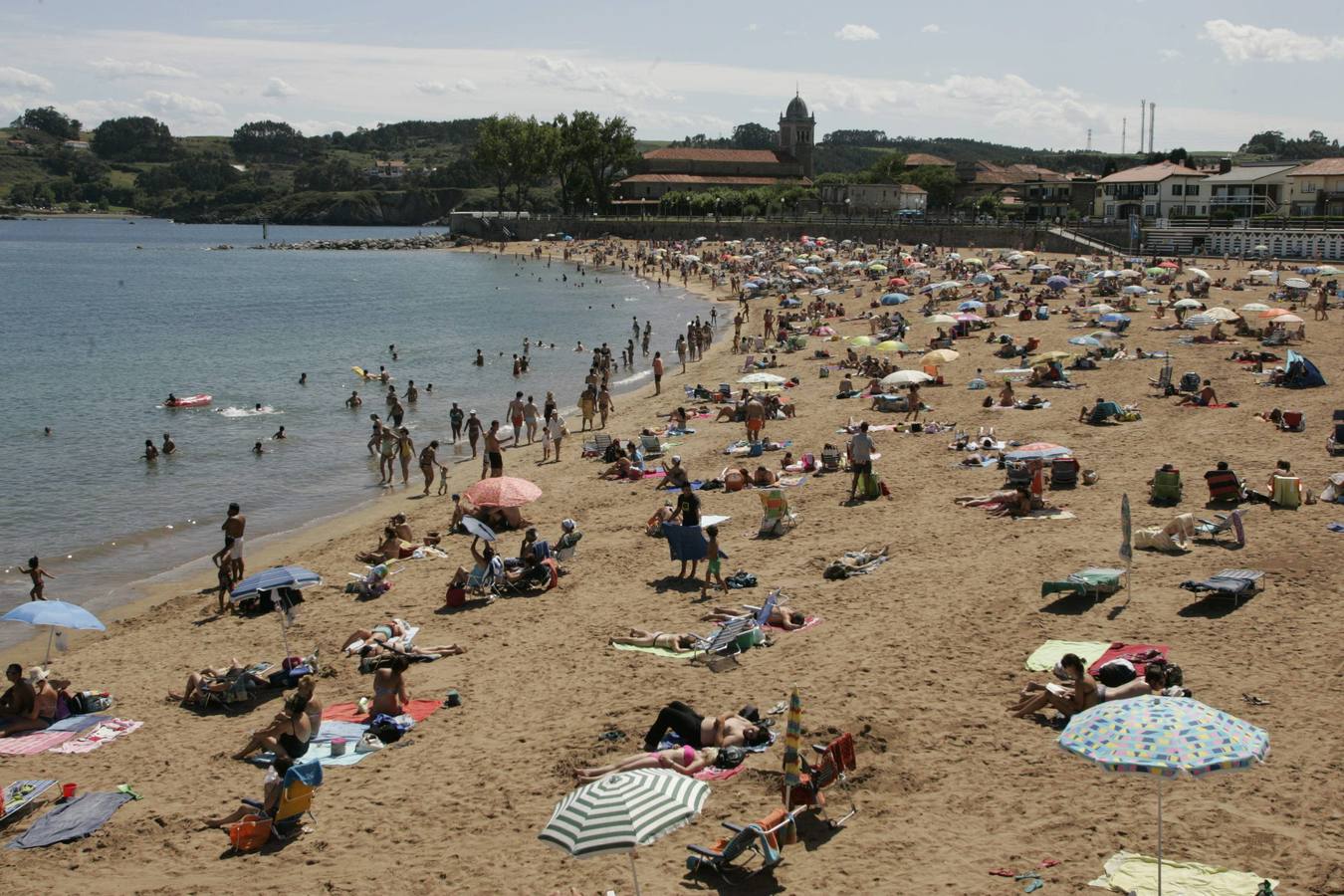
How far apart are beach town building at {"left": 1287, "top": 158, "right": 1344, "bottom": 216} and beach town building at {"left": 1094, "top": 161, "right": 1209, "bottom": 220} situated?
205 inches

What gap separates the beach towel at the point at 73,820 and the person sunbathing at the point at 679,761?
3717 millimetres

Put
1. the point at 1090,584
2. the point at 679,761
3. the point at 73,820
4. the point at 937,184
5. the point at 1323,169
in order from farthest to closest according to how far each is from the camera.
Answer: the point at 937,184 < the point at 1323,169 < the point at 1090,584 < the point at 73,820 < the point at 679,761

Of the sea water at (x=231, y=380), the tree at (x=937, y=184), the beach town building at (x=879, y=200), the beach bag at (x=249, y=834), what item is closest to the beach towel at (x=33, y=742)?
the beach bag at (x=249, y=834)

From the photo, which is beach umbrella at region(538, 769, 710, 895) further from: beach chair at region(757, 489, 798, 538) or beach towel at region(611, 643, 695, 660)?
beach chair at region(757, 489, 798, 538)

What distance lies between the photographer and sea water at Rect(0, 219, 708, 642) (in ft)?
65.7

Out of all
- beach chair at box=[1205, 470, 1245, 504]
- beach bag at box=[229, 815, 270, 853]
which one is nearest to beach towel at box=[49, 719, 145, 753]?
beach bag at box=[229, 815, 270, 853]

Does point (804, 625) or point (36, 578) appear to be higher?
point (804, 625)

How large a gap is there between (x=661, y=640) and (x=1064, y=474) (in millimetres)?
7556

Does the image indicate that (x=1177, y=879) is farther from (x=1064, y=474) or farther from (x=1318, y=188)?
(x=1318, y=188)

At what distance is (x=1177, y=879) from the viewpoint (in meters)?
6.87

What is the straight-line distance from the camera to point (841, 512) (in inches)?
640

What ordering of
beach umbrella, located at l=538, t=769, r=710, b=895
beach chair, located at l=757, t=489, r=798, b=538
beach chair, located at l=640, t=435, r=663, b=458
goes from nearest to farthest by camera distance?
1. beach umbrella, located at l=538, t=769, r=710, b=895
2. beach chair, located at l=757, t=489, r=798, b=538
3. beach chair, located at l=640, t=435, r=663, b=458

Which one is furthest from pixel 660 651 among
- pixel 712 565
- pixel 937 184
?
pixel 937 184

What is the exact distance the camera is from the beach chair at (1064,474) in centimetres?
1630
